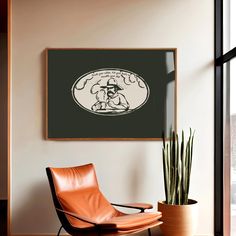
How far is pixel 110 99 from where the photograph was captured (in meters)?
4.01

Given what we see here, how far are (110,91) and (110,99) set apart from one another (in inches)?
3.4

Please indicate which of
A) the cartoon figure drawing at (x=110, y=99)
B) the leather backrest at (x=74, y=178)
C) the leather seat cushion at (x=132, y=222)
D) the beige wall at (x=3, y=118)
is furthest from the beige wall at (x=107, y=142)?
the beige wall at (x=3, y=118)

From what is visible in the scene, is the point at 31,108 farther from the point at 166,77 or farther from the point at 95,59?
the point at 166,77

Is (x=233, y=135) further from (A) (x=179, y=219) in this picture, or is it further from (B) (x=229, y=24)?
(B) (x=229, y=24)

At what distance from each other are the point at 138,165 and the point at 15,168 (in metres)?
1.32

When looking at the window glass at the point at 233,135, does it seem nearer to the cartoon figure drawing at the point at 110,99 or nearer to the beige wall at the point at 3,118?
the cartoon figure drawing at the point at 110,99

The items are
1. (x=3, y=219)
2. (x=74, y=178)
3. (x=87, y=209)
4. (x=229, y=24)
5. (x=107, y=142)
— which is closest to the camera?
(x=87, y=209)

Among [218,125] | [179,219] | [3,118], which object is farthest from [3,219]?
[218,125]

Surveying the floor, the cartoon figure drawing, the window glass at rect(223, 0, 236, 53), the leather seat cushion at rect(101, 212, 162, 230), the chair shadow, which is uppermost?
the window glass at rect(223, 0, 236, 53)

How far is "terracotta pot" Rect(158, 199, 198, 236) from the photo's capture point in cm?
356

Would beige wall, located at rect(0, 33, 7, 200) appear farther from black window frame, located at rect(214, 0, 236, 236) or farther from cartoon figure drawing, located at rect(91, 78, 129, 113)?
black window frame, located at rect(214, 0, 236, 236)

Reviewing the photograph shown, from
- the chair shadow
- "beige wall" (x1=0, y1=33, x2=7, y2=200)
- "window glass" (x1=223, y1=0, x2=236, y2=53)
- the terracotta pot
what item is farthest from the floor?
"window glass" (x1=223, y1=0, x2=236, y2=53)

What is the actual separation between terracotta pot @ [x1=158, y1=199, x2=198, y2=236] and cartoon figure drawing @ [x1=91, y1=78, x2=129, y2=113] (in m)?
1.14

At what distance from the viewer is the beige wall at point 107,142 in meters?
3.97
